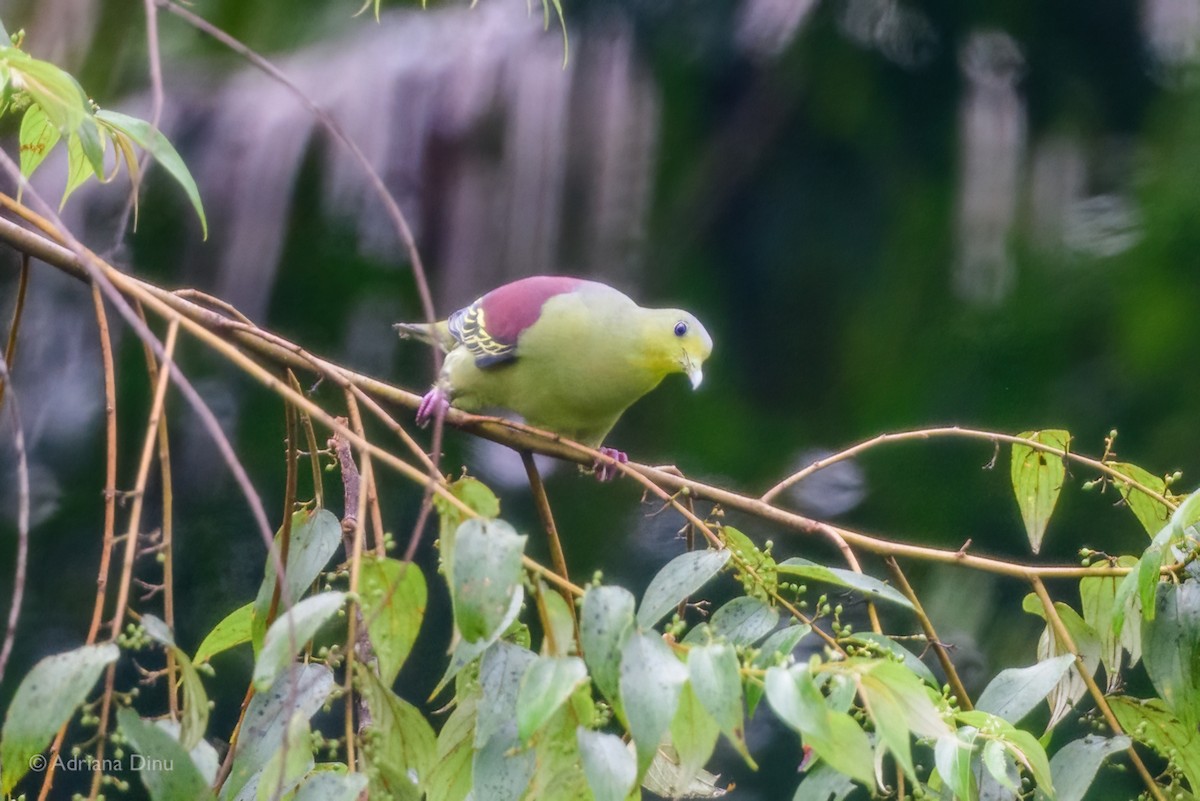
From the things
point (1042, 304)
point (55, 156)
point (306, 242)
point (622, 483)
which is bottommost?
point (622, 483)

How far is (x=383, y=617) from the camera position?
818mm

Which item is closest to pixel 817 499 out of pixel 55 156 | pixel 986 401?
pixel 986 401

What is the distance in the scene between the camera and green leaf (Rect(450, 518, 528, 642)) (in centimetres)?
72

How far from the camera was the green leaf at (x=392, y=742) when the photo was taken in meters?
0.77

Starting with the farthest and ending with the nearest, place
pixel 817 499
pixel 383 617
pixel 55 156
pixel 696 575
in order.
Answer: pixel 817 499, pixel 55 156, pixel 696 575, pixel 383 617

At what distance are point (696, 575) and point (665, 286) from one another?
2.28m

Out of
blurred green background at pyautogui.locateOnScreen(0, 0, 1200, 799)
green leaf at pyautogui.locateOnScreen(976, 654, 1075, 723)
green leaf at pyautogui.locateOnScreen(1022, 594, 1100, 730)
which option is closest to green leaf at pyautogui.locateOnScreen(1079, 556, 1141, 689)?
green leaf at pyautogui.locateOnScreen(1022, 594, 1100, 730)

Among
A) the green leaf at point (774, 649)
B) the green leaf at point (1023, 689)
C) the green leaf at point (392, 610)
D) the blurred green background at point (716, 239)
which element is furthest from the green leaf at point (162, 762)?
the blurred green background at point (716, 239)

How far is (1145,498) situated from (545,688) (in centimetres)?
74

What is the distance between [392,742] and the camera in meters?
0.84

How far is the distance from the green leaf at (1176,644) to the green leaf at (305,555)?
0.69 m

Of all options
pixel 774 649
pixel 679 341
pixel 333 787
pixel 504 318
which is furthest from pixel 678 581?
pixel 504 318

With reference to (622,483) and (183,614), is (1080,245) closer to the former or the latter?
(622,483)

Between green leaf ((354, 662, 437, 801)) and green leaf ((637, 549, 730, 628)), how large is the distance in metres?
0.18
